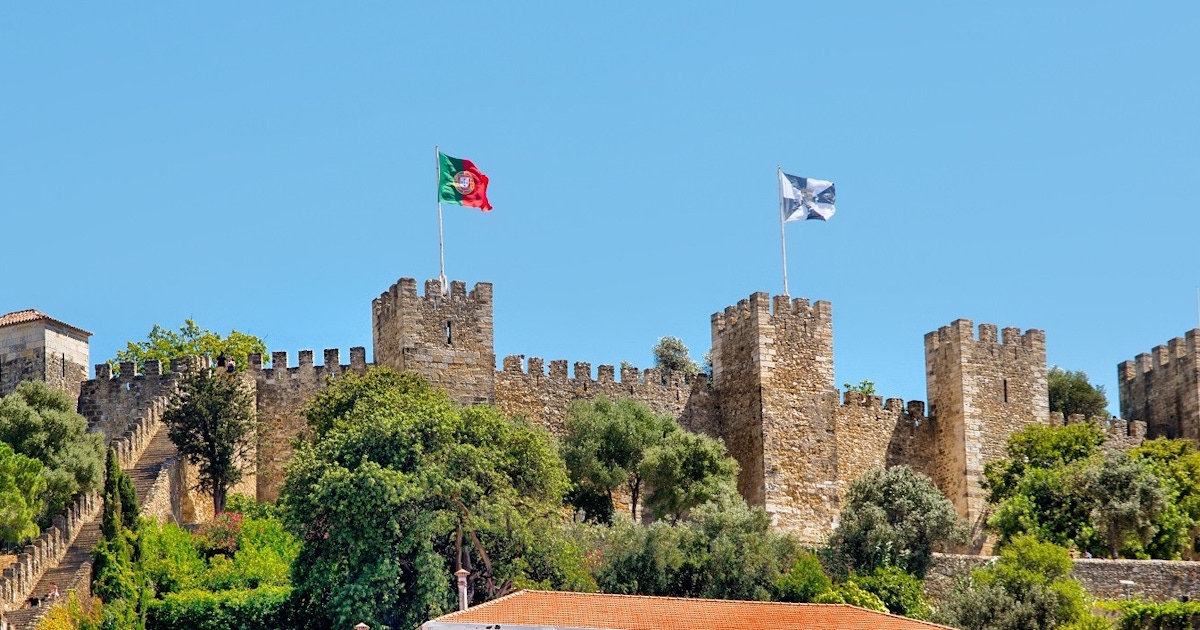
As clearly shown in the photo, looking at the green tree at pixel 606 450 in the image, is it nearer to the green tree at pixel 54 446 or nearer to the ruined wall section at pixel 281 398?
the ruined wall section at pixel 281 398

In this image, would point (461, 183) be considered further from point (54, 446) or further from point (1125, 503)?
point (1125, 503)

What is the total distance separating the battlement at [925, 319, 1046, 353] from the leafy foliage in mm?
10776

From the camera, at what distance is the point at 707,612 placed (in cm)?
3353

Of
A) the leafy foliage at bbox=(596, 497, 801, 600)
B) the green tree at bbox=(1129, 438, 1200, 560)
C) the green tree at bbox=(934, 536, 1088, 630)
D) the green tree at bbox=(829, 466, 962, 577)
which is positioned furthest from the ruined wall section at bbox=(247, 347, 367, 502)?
the green tree at bbox=(1129, 438, 1200, 560)

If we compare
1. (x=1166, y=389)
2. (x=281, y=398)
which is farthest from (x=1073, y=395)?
(x=281, y=398)

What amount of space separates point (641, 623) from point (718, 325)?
60.0 feet

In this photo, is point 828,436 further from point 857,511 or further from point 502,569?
point 502,569

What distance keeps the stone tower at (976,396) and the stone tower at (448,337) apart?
1078 centimetres

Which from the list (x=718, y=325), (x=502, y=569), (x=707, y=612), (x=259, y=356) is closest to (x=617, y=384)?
(x=718, y=325)

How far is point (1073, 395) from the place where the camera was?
6194 cm

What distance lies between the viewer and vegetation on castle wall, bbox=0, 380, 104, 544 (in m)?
43.4

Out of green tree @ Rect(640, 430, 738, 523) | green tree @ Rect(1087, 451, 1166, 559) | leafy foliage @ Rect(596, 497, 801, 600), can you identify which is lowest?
leafy foliage @ Rect(596, 497, 801, 600)

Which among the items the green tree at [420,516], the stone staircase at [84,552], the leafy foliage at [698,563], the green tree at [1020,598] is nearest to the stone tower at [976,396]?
the green tree at [1020,598]

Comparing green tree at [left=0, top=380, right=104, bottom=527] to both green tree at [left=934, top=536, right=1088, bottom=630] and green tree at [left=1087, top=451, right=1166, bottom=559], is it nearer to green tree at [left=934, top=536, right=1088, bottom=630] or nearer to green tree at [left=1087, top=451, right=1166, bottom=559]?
green tree at [left=934, top=536, right=1088, bottom=630]
